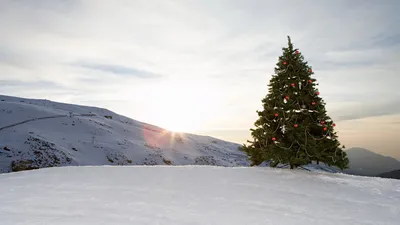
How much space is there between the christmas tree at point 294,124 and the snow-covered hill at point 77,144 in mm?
15471

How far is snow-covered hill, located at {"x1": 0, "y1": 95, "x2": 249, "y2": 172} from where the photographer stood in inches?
794

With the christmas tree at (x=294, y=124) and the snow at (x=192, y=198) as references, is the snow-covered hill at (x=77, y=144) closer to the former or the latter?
the snow at (x=192, y=198)

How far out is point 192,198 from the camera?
6.12 meters

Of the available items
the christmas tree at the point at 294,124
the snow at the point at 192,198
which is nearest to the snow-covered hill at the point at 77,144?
the snow at the point at 192,198

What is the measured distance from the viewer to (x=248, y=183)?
782cm

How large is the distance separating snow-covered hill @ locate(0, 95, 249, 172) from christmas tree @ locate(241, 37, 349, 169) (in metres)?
15.5

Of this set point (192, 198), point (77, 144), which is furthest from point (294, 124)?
point (77, 144)

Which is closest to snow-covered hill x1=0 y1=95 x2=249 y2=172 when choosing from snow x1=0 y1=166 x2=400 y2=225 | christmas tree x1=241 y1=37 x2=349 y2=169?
snow x1=0 y1=166 x2=400 y2=225

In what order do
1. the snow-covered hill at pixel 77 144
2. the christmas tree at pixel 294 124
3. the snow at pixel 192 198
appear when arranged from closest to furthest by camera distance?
the snow at pixel 192 198 < the christmas tree at pixel 294 124 < the snow-covered hill at pixel 77 144

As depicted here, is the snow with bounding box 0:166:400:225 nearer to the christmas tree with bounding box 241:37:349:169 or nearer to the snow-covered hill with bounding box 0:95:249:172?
the christmas tree with bounding box 241:37:349:169

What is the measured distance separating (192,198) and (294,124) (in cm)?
568

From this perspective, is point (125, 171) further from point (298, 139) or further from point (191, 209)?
point (298, 139)

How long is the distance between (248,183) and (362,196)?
9.09 ft

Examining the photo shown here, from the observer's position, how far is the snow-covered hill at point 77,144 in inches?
794
